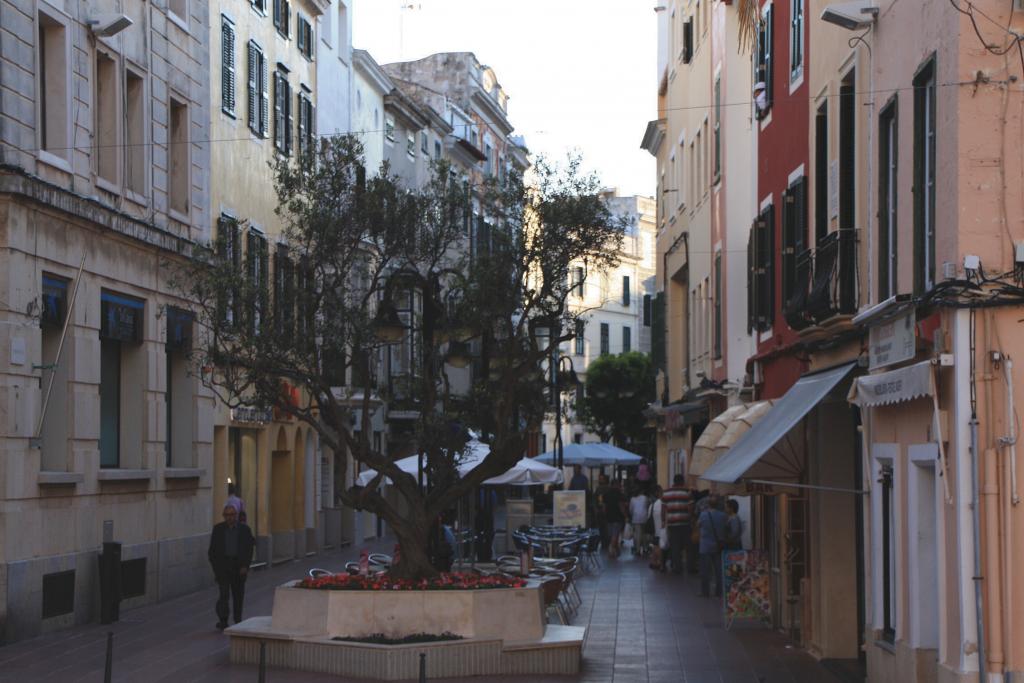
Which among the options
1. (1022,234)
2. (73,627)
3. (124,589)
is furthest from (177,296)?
(1022,234)

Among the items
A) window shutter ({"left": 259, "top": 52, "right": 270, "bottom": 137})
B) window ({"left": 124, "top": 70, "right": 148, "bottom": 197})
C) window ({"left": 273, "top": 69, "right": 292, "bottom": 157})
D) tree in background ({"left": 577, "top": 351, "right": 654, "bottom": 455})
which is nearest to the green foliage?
tree in background ({"left": 577, "top": 351, "right": 654, "bottom": 455})

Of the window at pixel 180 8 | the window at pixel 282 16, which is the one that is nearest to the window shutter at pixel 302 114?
the window at pixel 282 16

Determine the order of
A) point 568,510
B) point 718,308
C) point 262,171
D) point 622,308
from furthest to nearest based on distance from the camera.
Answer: point 622,308, point 568,510, point 262,171, point 718,308

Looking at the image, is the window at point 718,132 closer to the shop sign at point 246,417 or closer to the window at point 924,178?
the shop sign at point 246,417

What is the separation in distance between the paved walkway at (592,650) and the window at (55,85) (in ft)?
22.0

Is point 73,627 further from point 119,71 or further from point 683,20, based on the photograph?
point 683,20

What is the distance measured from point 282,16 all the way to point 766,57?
1704 cm

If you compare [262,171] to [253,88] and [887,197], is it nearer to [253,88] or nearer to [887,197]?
[253,88]

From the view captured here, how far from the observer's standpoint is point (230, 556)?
865 inches

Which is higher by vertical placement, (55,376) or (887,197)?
(887,197)

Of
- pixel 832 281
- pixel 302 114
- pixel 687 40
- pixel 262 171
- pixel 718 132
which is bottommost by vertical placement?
pixel 832 281

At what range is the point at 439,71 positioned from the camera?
7269 centimetres

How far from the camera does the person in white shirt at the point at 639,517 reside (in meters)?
40.9

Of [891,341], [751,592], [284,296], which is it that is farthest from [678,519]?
[891,341]
